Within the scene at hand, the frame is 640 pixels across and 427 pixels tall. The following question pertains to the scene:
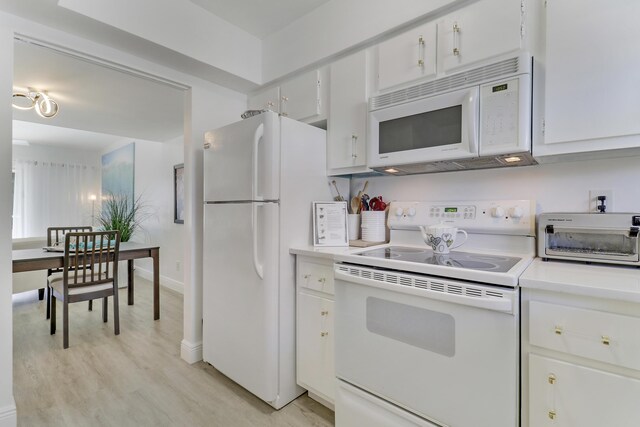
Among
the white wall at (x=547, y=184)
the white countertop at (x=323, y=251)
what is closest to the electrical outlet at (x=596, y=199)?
the white wall at (x=547, y=184)

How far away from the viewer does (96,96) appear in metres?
3.05

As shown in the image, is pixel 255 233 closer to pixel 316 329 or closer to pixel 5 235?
pixel 316 329

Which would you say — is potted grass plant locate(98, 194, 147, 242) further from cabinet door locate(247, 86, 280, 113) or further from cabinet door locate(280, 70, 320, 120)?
cabinet door locate(280, 70, 320, 120)

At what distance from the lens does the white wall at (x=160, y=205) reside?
4355 millimetres

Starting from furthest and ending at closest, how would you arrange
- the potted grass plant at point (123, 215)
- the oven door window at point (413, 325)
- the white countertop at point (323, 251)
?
1. the potted grass plant at point (123, 215)
2. the white countertop at point (323, 251)
3. the oven door window at point (413, 325)

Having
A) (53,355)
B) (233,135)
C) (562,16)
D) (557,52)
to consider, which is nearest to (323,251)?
(233,135)

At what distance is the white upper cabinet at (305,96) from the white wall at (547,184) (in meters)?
0.79

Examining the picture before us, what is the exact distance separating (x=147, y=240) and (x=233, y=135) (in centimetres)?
423

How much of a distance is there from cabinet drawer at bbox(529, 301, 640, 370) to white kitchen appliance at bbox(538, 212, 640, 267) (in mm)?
457

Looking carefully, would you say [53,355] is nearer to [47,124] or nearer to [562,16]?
[47,124]

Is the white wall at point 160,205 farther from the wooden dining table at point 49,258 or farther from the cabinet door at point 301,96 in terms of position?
the cabinet door at point 301,96

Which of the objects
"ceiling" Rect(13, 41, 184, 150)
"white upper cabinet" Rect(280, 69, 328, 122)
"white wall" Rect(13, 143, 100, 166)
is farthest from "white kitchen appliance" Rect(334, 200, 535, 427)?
"white wall" Rect(13, 143, 100, 166)

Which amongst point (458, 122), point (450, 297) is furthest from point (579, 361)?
point (458, 122)

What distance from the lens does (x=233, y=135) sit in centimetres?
187
